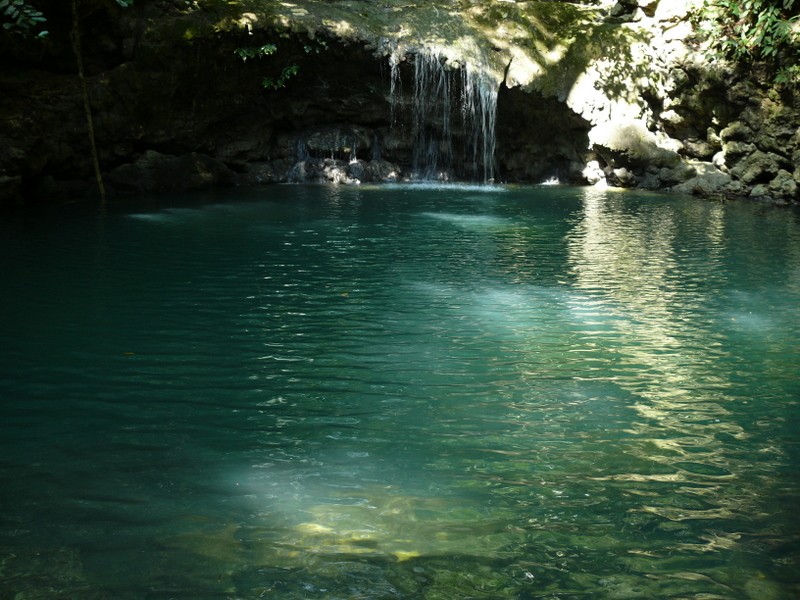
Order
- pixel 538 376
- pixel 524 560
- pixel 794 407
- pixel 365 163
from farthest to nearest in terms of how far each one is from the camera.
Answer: pixel 365 163 → pixel 538 376 → pixel 794 407 → pixel 524 560

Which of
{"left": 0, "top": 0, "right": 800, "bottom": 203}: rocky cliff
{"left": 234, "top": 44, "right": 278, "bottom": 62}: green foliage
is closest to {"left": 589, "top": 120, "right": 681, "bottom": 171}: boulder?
{"left": 0, "top": 0, "right": 800, "bottom": 203}: rocky cliff

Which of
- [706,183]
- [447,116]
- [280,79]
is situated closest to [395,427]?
[280,79]

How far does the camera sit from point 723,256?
39.0 feet

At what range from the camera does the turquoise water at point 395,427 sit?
3.59 meters

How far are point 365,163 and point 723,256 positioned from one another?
44.3 feet

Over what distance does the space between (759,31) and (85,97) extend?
16962mm

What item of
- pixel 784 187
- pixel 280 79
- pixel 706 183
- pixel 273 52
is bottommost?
pixel 784 187

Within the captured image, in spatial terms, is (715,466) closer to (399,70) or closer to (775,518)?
(775,518)

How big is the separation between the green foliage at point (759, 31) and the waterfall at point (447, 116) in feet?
20.8

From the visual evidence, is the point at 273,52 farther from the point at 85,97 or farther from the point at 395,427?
the point at 395,427

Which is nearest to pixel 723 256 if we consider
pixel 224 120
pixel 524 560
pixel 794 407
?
pixel 794 407

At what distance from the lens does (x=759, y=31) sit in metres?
20.1

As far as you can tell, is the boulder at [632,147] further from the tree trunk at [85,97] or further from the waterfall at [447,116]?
the tree trunk at [85,97]

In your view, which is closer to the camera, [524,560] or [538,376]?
[524,560]
